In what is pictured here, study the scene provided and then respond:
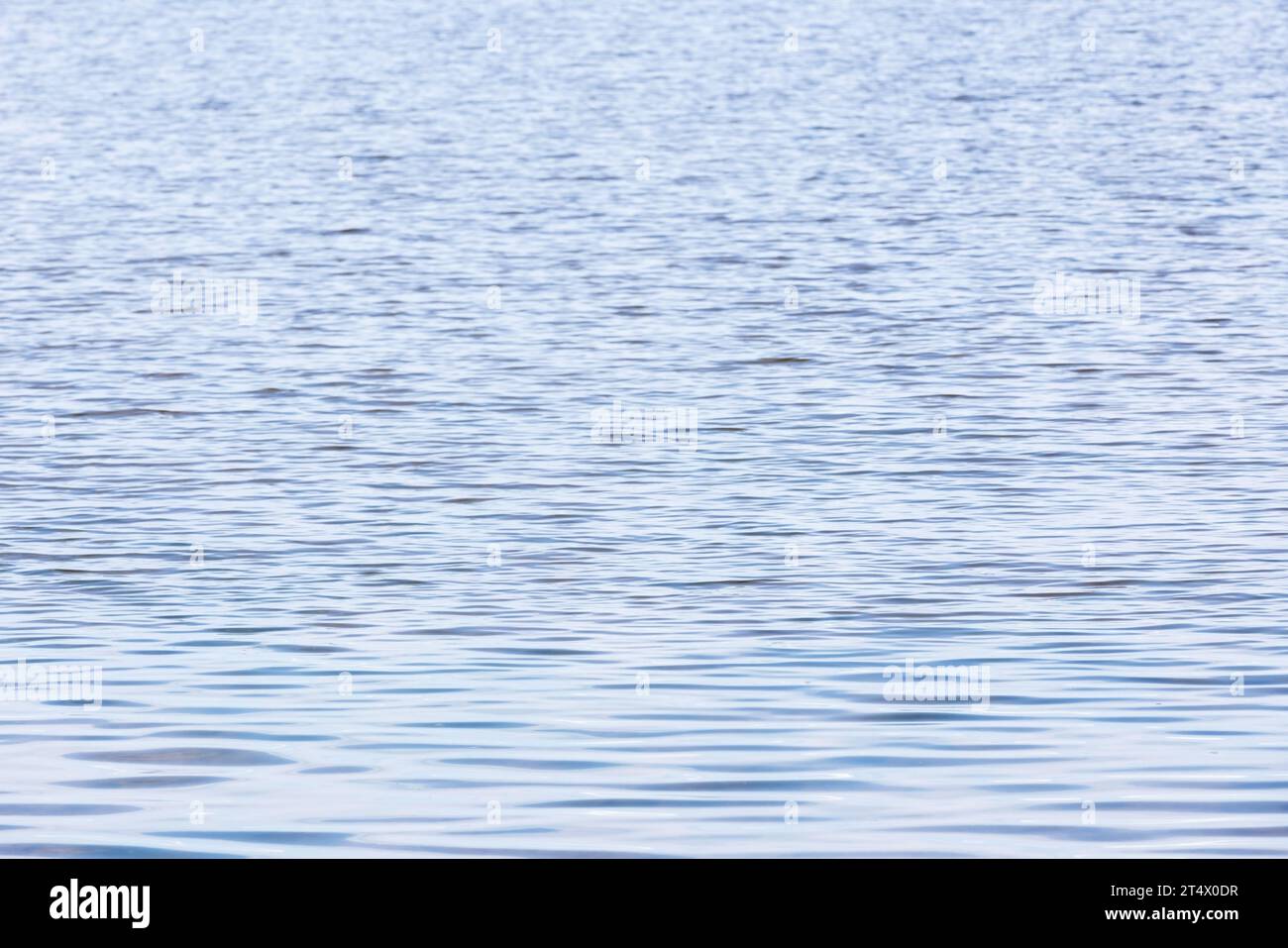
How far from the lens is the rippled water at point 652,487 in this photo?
33.1 ft

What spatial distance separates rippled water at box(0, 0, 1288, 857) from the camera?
10.1 metres

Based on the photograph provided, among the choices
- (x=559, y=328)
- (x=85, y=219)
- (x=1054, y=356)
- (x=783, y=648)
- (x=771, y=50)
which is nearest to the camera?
(x=783, y=648)

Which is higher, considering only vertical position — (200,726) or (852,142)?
(852,142)

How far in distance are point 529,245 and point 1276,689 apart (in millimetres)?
20870

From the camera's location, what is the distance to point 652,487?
17.6 meters

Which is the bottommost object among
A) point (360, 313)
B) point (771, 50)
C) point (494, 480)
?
point (494, 480)

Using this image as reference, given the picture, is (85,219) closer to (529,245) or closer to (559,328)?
(529,245)

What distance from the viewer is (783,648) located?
12594 mm
